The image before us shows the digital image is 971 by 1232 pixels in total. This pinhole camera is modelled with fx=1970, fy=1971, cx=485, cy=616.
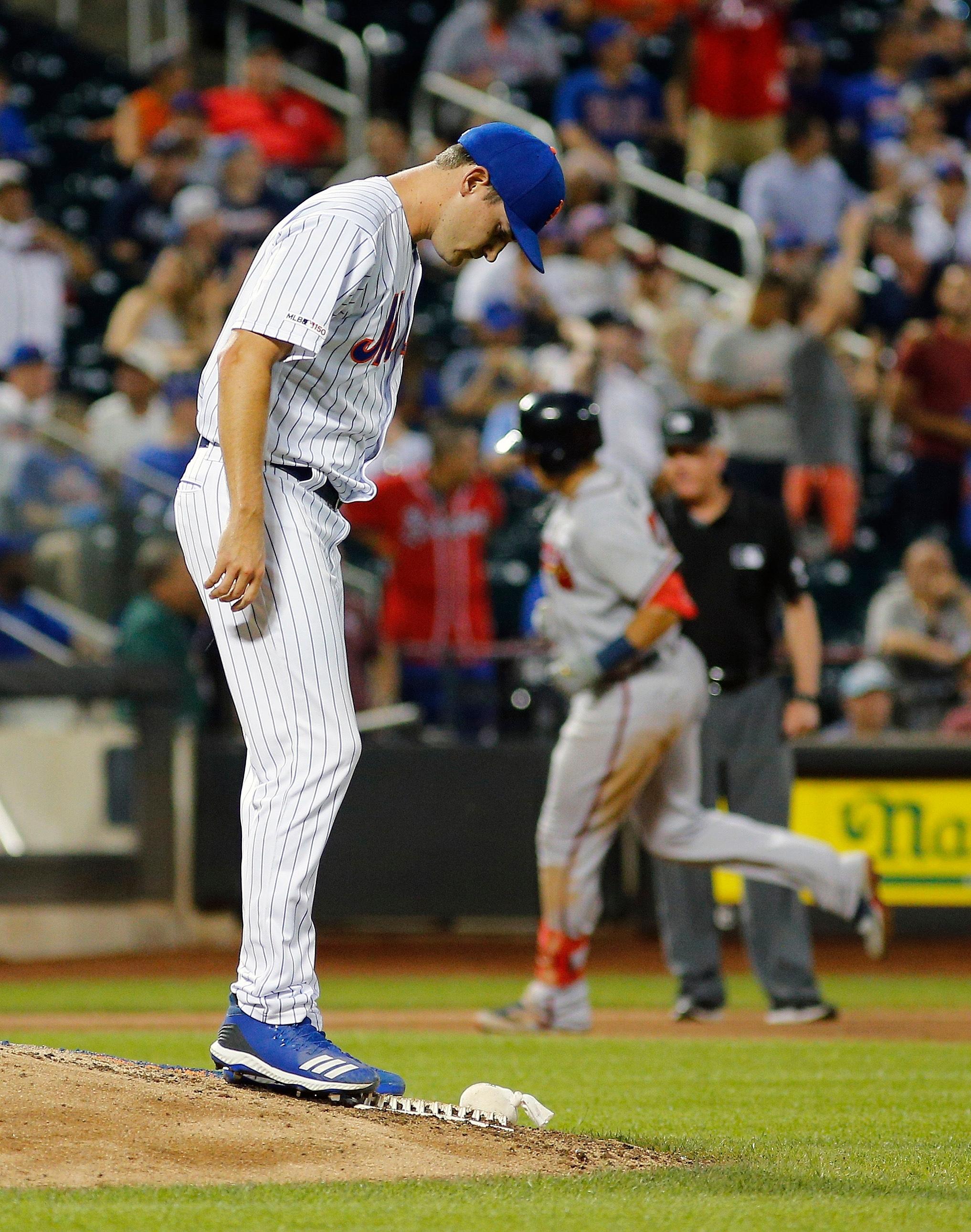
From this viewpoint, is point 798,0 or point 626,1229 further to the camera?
point 798,0

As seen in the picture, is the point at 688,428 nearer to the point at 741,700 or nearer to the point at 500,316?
the point at 741,700

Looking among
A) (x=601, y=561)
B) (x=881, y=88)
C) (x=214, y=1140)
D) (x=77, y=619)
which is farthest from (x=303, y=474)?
(x=881, y=88)

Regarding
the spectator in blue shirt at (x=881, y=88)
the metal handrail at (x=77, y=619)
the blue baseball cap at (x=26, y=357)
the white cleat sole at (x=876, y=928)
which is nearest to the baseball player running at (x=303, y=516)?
the white cleat sole at (x=876, y=928)

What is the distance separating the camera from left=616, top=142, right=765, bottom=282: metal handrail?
15.2 metres

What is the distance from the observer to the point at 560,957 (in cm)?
706

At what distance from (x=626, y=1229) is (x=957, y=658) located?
27.9ft

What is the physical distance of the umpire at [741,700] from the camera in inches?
296

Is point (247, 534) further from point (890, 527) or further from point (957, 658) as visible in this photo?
point (890, 527)

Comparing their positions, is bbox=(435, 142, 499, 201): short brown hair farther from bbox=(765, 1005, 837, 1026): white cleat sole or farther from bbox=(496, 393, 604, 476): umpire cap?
bbox=(765, 1005, 837, 1026): white cleat sole

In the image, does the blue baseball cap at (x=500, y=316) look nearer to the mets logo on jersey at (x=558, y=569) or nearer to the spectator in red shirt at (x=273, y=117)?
the spectator in red shirt at (x=273, y=117)

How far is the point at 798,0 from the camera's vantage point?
60.3 ft

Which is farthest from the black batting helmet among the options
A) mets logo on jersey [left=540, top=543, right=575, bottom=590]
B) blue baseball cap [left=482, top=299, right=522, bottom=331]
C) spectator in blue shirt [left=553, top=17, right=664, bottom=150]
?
spectator in blue shirt [left=553, top=17, right=664, bottom=150]

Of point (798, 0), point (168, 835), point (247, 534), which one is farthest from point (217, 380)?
point (798, 0)

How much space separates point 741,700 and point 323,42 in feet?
40.5
